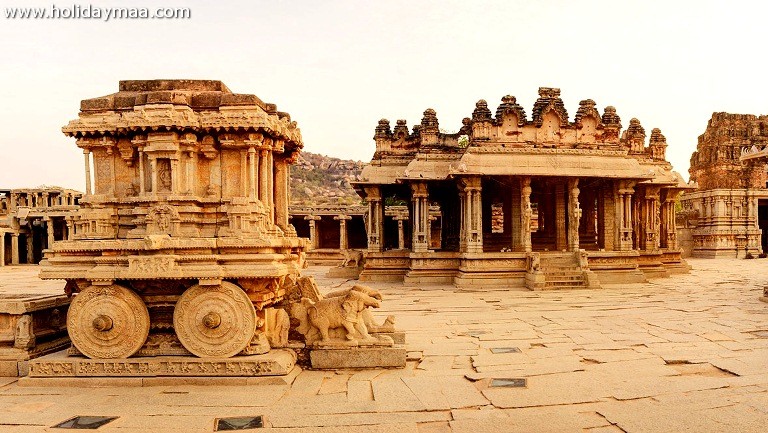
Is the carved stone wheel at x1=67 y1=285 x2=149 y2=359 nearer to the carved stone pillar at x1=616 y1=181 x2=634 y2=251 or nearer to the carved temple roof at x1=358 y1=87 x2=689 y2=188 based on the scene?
the carved temple roof at x1=358 y1=87 x2=689 y2=188

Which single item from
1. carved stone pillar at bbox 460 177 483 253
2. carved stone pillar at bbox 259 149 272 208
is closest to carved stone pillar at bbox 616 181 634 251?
carved stone pillar at bbox 460 177 483 253

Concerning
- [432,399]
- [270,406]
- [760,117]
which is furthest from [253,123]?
→ [760,117]

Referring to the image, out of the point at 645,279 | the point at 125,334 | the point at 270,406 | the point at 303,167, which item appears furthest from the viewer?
the point at 303,167

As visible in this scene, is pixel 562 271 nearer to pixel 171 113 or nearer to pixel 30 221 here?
pixel 171 113

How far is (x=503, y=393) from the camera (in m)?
5.58

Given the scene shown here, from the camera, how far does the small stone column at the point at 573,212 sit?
1733cm

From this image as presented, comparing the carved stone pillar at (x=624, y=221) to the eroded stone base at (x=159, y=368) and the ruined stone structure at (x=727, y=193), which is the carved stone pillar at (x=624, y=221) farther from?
the ruined stone structure at (x=727, y=193)

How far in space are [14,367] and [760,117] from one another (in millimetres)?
45254

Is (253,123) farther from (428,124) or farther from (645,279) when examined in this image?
(645,279)

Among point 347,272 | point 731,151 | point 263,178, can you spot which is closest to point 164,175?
point 263,178

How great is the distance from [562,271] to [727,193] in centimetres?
2364

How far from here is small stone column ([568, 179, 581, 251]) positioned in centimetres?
1733

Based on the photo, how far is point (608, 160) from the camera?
1798 centimetres

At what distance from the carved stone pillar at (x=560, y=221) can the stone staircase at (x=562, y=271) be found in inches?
77.9
